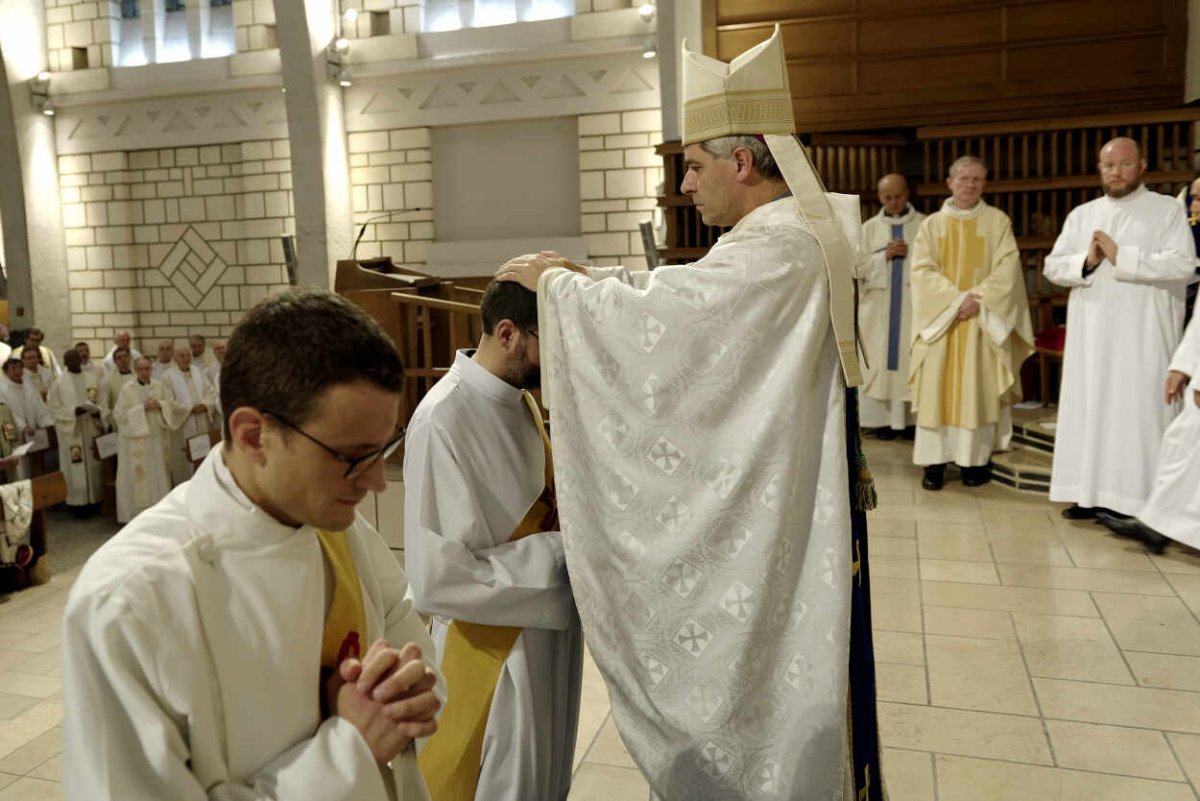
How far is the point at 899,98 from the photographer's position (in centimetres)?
933

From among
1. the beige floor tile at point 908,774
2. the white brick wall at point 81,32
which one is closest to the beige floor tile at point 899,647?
the beige floor tile at point 908,774

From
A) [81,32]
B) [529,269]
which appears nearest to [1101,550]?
[529,269]

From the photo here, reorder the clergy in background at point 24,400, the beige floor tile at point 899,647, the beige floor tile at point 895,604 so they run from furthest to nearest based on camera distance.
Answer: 1. the clergy in background at point 24,400
2. the beige floor tile at point 895,604
3. the beige floor tile at point 899,647

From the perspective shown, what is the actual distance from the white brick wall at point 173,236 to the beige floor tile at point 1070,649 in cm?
1151

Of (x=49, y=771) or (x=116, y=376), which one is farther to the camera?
(x=116, y=376)

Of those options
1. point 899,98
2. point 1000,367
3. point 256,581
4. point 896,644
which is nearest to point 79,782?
point 256,581

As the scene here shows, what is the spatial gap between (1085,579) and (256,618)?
15.1 ft

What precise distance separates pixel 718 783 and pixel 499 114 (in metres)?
11.0

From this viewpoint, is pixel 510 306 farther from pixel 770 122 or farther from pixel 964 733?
pixel 964 733

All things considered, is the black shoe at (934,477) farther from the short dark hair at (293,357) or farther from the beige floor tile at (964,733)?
the short dark hair at (293,357)

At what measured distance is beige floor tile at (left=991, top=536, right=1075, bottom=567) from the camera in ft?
16.7

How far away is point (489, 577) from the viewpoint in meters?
1.94

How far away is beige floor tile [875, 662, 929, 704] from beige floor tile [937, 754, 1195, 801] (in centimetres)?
50

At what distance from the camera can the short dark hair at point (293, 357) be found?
112cm
